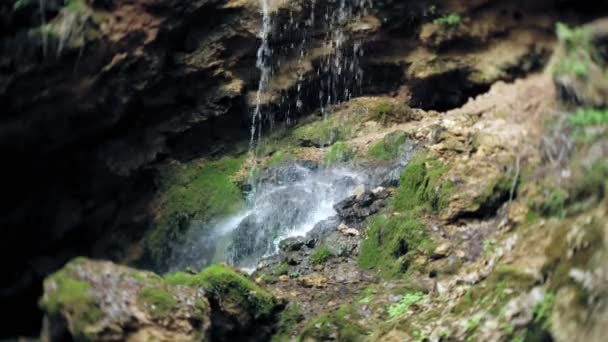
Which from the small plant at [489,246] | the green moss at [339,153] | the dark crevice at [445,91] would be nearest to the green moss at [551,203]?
the small plant at [489,246]

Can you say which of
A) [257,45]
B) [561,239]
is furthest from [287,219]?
[561,239]

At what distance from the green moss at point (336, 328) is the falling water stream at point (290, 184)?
2223mm

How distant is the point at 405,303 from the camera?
682 cm

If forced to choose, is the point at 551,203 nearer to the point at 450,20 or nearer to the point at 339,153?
the point at 450,20

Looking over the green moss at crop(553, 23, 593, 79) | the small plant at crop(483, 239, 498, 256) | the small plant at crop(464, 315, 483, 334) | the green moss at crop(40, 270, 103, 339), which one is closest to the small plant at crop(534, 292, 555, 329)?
the small plant at crop(464, 315, 483, 334)

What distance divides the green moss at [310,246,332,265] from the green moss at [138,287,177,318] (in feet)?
7.57

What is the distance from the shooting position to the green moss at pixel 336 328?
667cm

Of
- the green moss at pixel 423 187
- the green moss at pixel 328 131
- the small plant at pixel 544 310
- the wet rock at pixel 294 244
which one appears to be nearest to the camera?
the small plant at pixel 544 310

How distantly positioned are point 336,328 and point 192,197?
4.17 m

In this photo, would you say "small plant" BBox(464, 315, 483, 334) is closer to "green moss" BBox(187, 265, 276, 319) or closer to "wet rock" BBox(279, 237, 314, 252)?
"green moss" BBox(187, 265, 276, 319)

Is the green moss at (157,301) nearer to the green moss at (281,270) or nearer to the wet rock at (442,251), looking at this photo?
the green moss at (281,270)

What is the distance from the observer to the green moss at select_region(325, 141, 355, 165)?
9.99 metres

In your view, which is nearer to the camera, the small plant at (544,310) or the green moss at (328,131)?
the small plant at (544,310)

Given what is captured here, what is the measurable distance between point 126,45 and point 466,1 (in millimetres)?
4626
